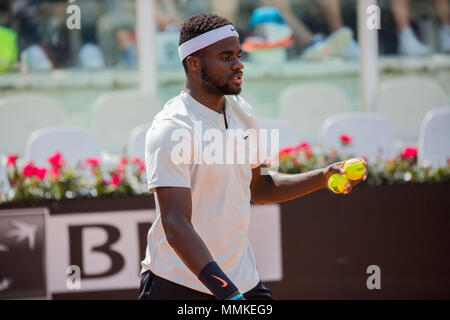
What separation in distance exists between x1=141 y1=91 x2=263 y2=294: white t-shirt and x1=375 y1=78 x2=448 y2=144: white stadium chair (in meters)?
5.72

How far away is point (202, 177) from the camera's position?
2.83 metres

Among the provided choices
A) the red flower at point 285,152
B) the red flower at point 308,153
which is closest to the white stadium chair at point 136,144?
the red flower at point 285,152

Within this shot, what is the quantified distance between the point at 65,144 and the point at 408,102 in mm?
3846

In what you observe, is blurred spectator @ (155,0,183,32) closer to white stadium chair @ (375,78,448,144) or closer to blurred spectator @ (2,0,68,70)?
blurred spectator @ (2,0,68,70)

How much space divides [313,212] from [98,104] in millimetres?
3478

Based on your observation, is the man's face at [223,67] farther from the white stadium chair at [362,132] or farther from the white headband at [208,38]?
the white stadium chair at [362,132]

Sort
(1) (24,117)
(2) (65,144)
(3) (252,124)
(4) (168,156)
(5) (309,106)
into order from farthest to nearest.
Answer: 1. (5) (309,106)
2. (1) (24,117)
3. (2) (65,144)
4. (3) (252,124)
5. (4) (168,156)

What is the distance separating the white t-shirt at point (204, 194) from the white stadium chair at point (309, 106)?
528 cm

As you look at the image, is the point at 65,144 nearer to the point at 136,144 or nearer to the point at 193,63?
the point at 136,144

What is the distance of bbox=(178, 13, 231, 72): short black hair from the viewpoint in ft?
9.48

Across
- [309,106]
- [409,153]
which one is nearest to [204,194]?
[409,153]

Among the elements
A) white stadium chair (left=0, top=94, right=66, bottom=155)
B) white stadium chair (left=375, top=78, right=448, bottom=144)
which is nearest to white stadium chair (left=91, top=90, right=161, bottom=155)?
white stadium chair (left=0, top=94, right=66, bottom=155)

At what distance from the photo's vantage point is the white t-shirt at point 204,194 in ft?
9.05

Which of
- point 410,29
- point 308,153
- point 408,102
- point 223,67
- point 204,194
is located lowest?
point 204,194
